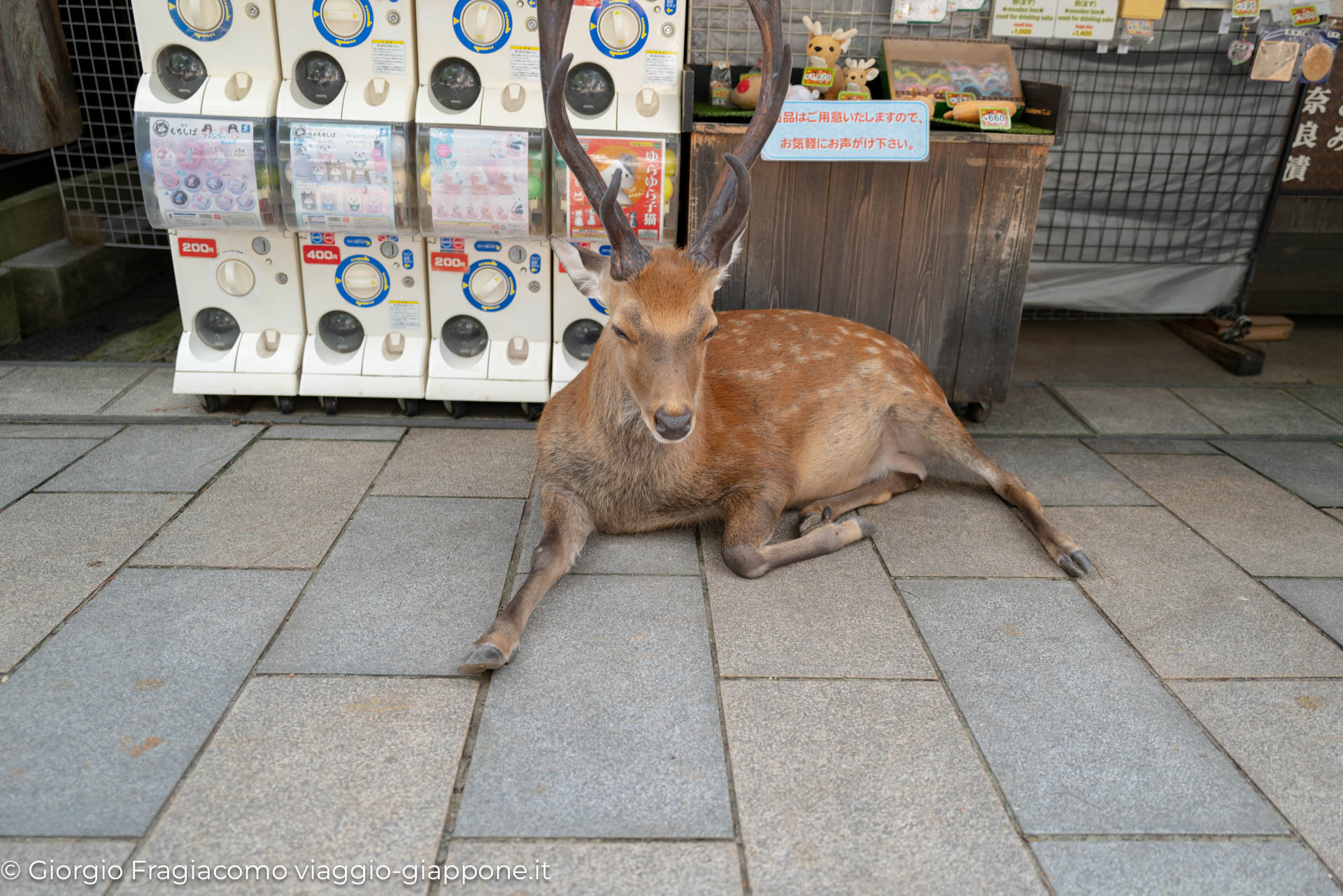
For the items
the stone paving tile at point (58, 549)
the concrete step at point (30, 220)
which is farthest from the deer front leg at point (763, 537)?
the concrete step at point (30, 220)

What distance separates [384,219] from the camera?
3.47 meters

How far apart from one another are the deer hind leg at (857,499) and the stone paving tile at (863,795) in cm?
92

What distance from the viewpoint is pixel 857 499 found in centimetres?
338

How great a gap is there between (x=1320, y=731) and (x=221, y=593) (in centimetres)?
283

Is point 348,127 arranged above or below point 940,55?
below

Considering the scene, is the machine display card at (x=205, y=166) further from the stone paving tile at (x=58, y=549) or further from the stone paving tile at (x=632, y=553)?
the stone paving tile at (x=632, y=553)

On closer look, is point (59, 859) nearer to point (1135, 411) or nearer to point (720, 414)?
point (720, 414)

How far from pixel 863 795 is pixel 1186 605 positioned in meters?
1.36

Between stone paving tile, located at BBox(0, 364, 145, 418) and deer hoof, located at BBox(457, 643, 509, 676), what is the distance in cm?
247

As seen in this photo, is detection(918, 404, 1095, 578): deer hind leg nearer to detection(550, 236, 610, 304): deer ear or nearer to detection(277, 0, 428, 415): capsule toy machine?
detection(550, 236, 610, 304): deer ear

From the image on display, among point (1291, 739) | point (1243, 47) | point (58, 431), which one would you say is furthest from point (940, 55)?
point (58, 431)

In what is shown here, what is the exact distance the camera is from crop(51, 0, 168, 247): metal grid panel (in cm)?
480

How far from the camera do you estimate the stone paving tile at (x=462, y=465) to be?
3.34 metres

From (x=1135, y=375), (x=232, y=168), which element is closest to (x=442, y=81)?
(x=232, y=168)
